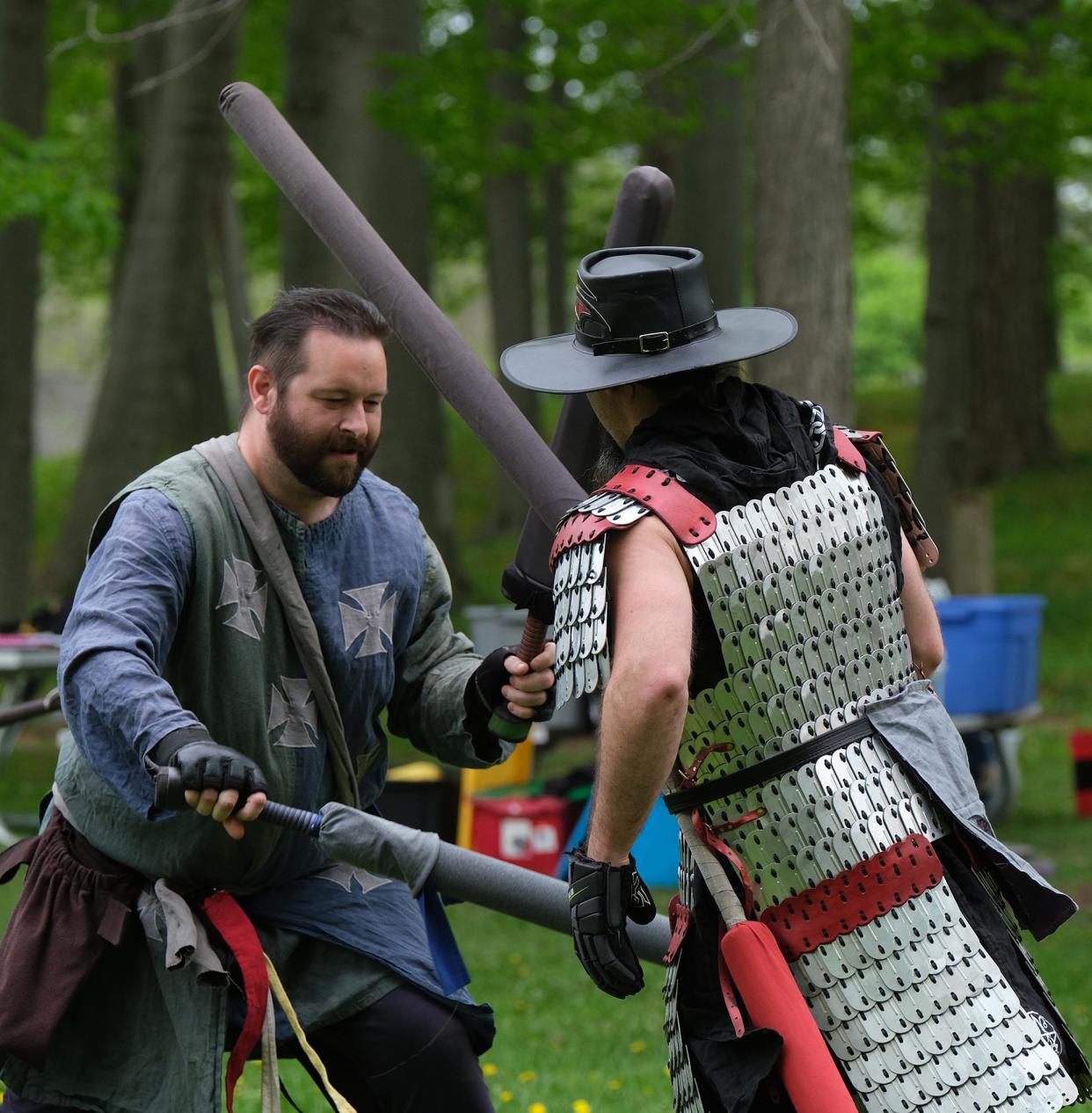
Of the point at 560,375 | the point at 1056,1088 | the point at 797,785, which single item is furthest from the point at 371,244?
the point at 1056,1088

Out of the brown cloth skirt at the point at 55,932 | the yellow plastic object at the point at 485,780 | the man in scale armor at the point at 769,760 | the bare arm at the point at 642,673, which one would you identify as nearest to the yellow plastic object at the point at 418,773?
the yellow plastic object at the point at 485,780

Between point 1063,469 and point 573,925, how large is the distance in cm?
1853

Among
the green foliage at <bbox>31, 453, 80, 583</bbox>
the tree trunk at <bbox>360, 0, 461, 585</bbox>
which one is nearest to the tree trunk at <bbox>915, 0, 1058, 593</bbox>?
the tree trunk at <bbox>360, 0, 461, 585</bbox>

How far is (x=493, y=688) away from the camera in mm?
3453

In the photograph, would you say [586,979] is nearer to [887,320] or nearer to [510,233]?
[510,233]

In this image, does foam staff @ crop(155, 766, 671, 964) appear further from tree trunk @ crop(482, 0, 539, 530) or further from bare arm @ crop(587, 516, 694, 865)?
tree trunk @ crop(482, 0, 539, 530)

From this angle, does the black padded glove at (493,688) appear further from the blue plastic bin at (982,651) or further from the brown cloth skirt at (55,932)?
the blue plastic bin at (982,651)

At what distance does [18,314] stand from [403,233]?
11.1 ft

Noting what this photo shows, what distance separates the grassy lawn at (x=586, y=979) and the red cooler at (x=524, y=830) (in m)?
0.32

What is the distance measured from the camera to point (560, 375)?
2902 millimetres

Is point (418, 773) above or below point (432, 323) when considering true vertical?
below

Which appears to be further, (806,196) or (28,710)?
(806,196)

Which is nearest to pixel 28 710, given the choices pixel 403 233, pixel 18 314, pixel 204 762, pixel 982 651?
pixel 204 762

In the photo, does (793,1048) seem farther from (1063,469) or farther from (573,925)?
(1063,469)
